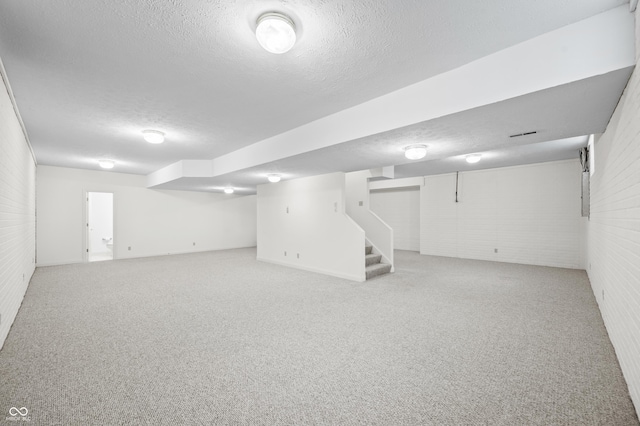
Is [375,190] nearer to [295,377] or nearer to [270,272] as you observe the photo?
[270,272]

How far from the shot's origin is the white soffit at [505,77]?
5.80 feet

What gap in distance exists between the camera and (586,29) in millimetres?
1825

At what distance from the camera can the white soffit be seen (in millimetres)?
1769

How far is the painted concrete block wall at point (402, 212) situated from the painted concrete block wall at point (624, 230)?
20.1 feet

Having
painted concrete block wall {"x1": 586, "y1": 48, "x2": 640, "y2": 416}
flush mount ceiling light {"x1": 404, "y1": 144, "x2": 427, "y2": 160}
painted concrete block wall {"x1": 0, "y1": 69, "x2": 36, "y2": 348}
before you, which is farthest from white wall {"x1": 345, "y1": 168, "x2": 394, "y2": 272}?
painted concrete block wall {"x1": 0, "y1": 69, "x2": 36, "y2": 348}

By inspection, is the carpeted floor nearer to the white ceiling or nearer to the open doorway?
the white ceiling

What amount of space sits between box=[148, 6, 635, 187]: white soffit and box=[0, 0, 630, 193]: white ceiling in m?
0.08

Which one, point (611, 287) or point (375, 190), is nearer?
point (611, 287)

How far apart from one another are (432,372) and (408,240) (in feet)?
25.2

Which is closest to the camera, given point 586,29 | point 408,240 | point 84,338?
point 586,29

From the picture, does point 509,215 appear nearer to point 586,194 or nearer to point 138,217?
point 586,194

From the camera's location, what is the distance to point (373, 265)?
20.0 ft

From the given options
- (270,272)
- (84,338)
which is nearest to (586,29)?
(84,338)

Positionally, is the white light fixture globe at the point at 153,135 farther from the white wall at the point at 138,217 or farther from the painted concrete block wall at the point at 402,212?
the painted concrete block wall at the point at 402,212
